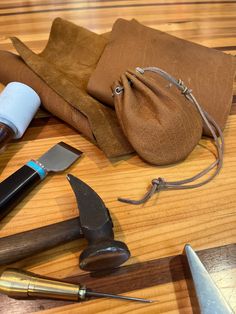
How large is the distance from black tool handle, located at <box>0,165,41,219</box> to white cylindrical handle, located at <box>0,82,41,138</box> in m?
0.09

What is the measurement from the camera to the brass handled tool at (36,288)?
301 millimetres

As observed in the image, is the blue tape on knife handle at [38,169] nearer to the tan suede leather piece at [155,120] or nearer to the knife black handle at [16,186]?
the knife black handle at [16,186]

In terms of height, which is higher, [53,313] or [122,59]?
[122,59]

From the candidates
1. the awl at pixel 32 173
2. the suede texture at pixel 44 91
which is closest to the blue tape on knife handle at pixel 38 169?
the awl at pixel 32 173

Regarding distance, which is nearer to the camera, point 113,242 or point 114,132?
point 113,242

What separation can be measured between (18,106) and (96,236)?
252 millimetres

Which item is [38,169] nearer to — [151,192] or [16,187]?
[16,187]

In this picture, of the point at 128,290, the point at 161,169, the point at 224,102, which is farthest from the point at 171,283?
the point at 224,102

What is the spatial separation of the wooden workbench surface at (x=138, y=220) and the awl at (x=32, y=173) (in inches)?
0.6

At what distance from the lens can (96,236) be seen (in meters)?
Answer: 0.34

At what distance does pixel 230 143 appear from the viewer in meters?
0.50

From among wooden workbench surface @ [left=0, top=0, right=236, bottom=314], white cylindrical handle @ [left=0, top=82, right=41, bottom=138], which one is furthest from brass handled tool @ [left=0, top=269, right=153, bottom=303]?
white cylindrical handle @ [left=0, top=82, right=41, bottom=138]

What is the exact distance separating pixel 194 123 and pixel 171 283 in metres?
0.22

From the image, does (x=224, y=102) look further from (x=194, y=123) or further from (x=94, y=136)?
(x=94, y=136)
